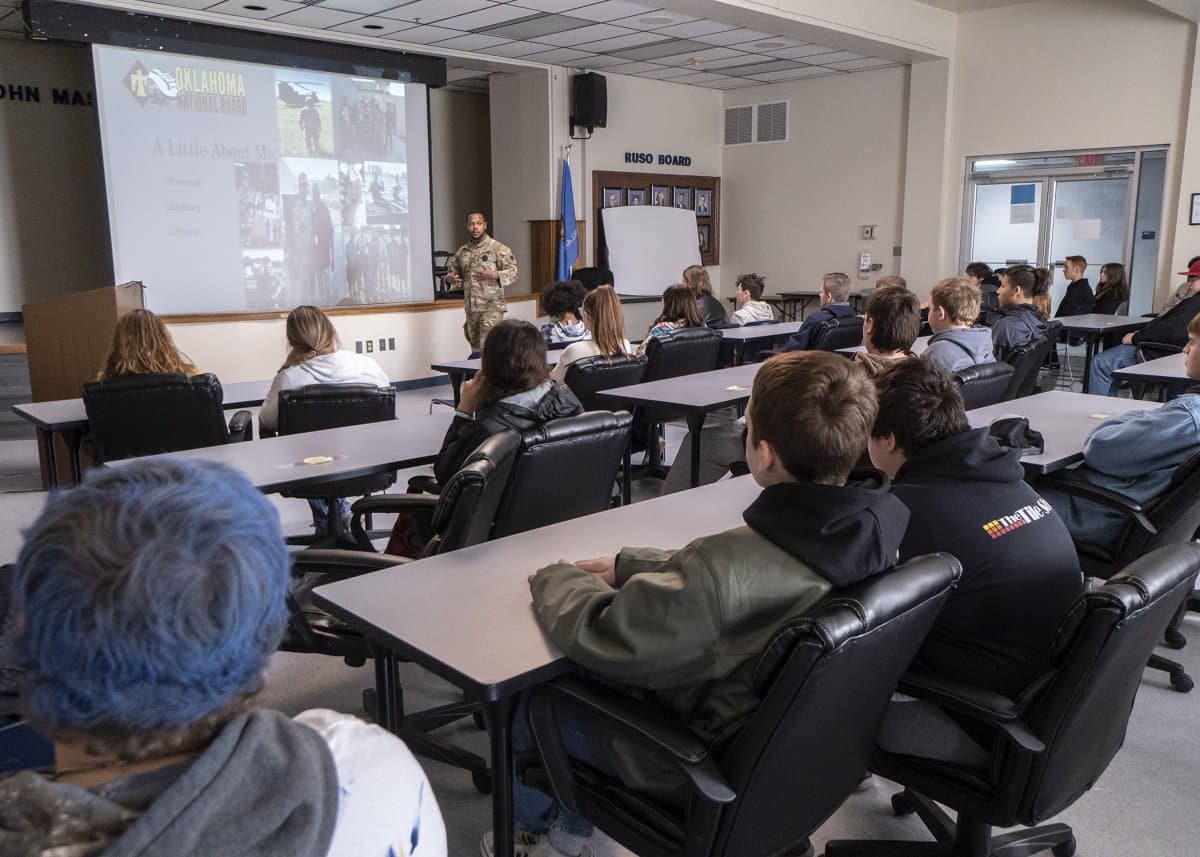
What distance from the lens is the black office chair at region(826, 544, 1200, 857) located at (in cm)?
148

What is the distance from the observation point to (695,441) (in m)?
4.02

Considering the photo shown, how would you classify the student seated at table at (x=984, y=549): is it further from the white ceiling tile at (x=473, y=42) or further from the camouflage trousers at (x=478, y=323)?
the white ceiling tile at (x=473, y=42)

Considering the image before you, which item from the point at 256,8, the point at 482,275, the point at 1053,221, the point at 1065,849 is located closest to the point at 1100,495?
the point at 1065,849

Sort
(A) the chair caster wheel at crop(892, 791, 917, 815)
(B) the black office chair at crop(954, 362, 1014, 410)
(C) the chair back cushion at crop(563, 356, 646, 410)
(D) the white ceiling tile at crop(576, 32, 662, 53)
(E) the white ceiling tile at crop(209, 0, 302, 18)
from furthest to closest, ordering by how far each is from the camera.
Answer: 1. (D) the white ceiling tile at crop(576, 32, 662, 53)
2. (E) the white ceiling tile at crop(209, 0, 302, 18)
3. (C) the chair back cushion at crop(563, 356, 646, 410)
4. (B) the black office chair at crop(954, 362, 1014, 410)
5. (A) the chair caster wheel at crop(892, 791, 917, 815)

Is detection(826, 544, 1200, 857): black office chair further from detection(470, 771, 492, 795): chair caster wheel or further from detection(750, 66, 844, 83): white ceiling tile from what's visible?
detection(750, 66, 844, 83): white ceiling tile

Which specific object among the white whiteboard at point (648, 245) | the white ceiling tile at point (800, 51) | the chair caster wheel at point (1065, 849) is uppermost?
the white ceiling tile at point (800, 51)

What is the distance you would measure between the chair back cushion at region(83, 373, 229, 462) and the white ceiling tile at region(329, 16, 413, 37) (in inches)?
190

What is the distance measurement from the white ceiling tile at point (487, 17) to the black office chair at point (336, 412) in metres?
4.73

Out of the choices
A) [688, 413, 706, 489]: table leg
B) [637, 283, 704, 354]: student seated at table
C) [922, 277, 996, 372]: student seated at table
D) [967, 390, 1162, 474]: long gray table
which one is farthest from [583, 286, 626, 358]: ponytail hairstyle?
[967, 390, 1162, 474]: long gray table

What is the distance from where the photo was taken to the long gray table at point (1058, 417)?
9.58ft

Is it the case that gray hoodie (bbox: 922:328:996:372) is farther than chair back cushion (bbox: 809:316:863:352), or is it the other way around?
chair back cushion (bbox: 809:316:863:352)

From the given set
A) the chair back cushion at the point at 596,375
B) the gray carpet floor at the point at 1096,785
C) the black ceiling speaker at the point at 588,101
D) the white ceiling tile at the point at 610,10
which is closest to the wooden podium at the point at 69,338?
the chair back cushion at the point at 596,375

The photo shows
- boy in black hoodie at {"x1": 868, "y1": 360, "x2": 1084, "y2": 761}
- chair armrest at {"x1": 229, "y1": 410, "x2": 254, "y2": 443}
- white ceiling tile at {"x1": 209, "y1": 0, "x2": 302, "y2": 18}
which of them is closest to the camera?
boy in black hoodie at {"x1": 868, "y1": 360, "x2": 1084, "y2": 761}

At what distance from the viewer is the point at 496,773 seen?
5.35 ft
